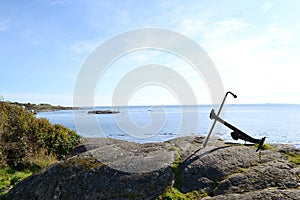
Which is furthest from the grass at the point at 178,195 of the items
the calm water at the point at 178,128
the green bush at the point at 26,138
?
the green bush at the point at 26,138

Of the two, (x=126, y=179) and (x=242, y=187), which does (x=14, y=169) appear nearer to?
(x=126, y=179)

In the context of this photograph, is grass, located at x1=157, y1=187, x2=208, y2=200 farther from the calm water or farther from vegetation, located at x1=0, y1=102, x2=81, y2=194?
vegetation, located at x1=0, y1=102, x2=81, y2=194

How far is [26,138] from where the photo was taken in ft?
46.0

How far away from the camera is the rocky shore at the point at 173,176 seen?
575cm

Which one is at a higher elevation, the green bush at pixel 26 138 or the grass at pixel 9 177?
the green bush at pixel 26 138

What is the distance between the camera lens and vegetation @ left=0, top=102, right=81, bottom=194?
12523 millimetres

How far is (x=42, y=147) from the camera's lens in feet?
46.8

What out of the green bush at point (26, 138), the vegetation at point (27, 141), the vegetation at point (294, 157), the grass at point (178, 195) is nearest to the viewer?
the grass at point (178, 195)

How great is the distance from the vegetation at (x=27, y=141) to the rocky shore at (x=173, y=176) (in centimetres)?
586

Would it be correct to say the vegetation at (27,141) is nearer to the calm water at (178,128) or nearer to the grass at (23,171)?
the grass at (23,171)

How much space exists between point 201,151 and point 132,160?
1.85m

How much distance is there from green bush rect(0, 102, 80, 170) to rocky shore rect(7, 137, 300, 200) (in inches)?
252

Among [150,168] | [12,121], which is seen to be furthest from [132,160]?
[12,121]

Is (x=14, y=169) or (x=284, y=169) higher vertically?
(x=284, y=169)
